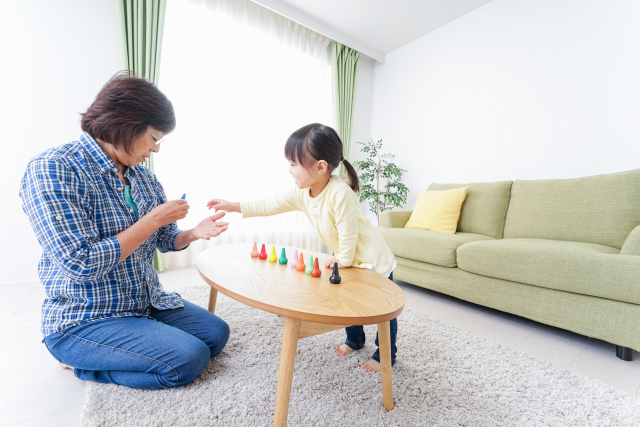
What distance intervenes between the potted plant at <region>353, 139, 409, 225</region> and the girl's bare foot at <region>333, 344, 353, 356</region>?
2274mm

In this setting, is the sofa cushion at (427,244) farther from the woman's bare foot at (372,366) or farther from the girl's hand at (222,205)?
the girl's hand at (222,205)

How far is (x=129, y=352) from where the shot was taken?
1011mm

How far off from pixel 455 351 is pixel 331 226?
32.5 inches

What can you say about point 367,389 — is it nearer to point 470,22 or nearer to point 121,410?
point 121,410

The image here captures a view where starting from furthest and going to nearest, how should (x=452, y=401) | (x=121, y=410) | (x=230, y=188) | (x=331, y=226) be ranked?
1. (x=230, y=188)
2. (x=331, y=226)
3. (x=452, y=401)
4. (x=121, y=410)

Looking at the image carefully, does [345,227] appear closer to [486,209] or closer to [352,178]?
[352,178]

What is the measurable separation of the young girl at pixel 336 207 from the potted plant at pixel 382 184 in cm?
219

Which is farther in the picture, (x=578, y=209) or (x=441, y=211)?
(x=441, y=211)

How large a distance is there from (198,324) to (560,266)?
5.81 feet

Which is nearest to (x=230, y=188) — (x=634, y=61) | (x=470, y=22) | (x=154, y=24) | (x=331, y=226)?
(x=154, y=24)

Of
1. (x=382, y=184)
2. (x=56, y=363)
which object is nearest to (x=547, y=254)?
(x=56, y=363)

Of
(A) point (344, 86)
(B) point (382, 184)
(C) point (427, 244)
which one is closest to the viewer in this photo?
(C) point (427, 244)

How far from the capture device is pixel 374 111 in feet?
14.1

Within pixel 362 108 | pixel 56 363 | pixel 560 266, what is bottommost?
pixel 56 363
